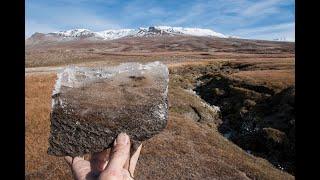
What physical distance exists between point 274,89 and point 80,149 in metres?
46.6

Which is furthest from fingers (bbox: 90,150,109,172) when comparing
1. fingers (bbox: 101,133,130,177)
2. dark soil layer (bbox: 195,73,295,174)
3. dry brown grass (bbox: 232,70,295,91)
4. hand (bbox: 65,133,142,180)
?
dry brown grass (bbox: 232,70,295,91)

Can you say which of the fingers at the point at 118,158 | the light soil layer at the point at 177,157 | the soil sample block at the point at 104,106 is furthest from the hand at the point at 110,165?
the light soil layer at the point at 177,157

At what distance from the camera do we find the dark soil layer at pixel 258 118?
28.1 metres

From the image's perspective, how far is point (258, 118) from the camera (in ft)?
121

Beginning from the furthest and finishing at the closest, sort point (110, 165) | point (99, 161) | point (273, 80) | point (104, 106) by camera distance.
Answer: point (273, 80) < point (104, 106) < point (99, 161) < point (110, 165)

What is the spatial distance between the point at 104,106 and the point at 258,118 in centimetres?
3415

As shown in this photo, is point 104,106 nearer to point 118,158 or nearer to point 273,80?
point 118,158

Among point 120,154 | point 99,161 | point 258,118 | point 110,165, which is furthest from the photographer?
point 258,118

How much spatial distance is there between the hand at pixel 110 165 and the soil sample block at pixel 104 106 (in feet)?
2.65

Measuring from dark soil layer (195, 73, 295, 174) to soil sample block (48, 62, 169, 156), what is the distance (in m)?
21.7

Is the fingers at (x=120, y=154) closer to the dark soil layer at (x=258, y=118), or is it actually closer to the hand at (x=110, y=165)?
the hand at (x=110, y=165)

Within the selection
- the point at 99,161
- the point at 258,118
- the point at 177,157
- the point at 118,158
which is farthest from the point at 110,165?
the point at 258,118
